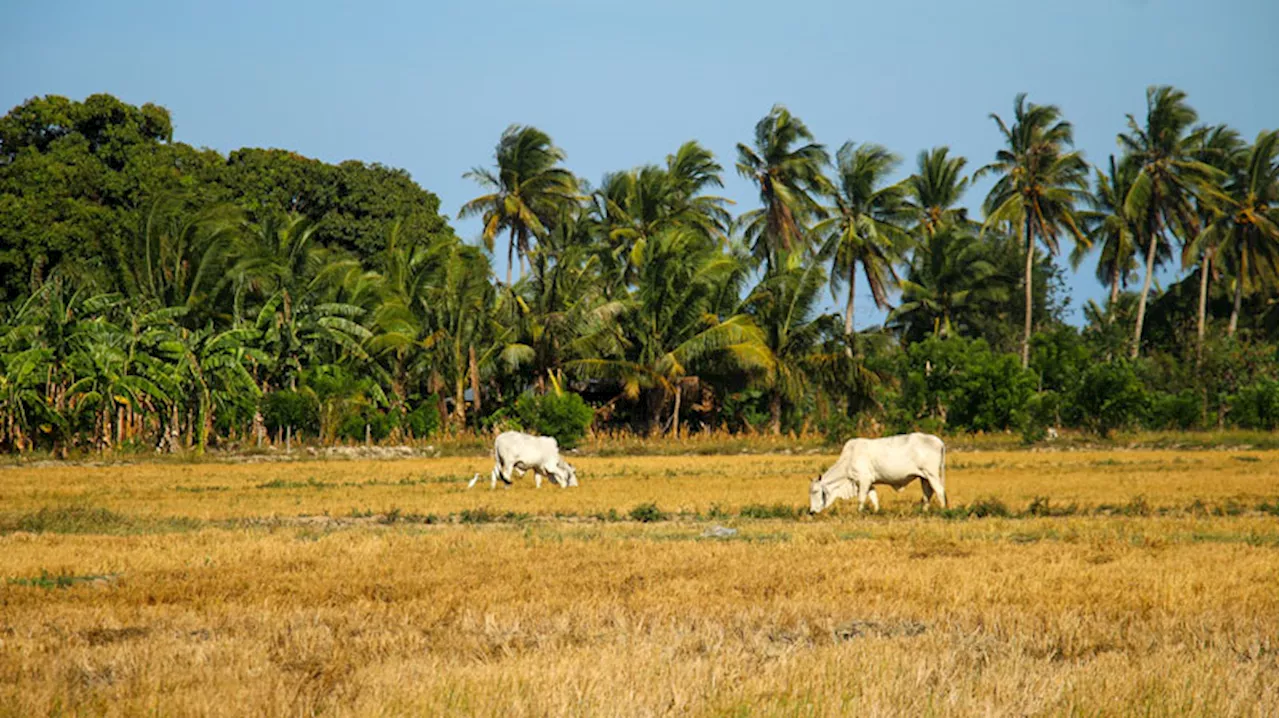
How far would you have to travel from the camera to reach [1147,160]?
152 ft

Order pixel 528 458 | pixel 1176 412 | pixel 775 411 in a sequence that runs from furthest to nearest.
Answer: pixel 775 411, pixel 1176 412, pixel 528 458

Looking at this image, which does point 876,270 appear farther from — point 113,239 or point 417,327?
point 113,239

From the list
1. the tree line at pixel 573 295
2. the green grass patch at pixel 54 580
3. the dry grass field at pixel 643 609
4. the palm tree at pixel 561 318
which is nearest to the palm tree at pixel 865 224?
the tree line at pixel 573 295

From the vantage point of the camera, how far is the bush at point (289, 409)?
3353cm

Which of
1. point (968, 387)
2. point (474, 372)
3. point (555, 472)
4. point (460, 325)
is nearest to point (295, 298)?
point (460, 325)

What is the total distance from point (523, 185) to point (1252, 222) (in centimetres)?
2483

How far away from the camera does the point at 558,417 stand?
34.4 meters

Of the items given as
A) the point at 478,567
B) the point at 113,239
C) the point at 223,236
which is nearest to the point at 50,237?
the point at 113,239

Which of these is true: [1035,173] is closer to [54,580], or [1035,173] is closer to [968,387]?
[968,387]

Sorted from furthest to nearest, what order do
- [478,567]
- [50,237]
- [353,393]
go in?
1. [50,237]
2. [353,393]
3. [478,567]

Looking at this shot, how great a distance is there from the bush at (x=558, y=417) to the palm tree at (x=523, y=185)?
34.6ft

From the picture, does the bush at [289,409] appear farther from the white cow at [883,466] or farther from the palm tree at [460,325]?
the white cow at [883,466]

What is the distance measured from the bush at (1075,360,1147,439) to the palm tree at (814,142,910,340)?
10.7 meters

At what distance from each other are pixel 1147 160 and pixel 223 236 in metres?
31.3
